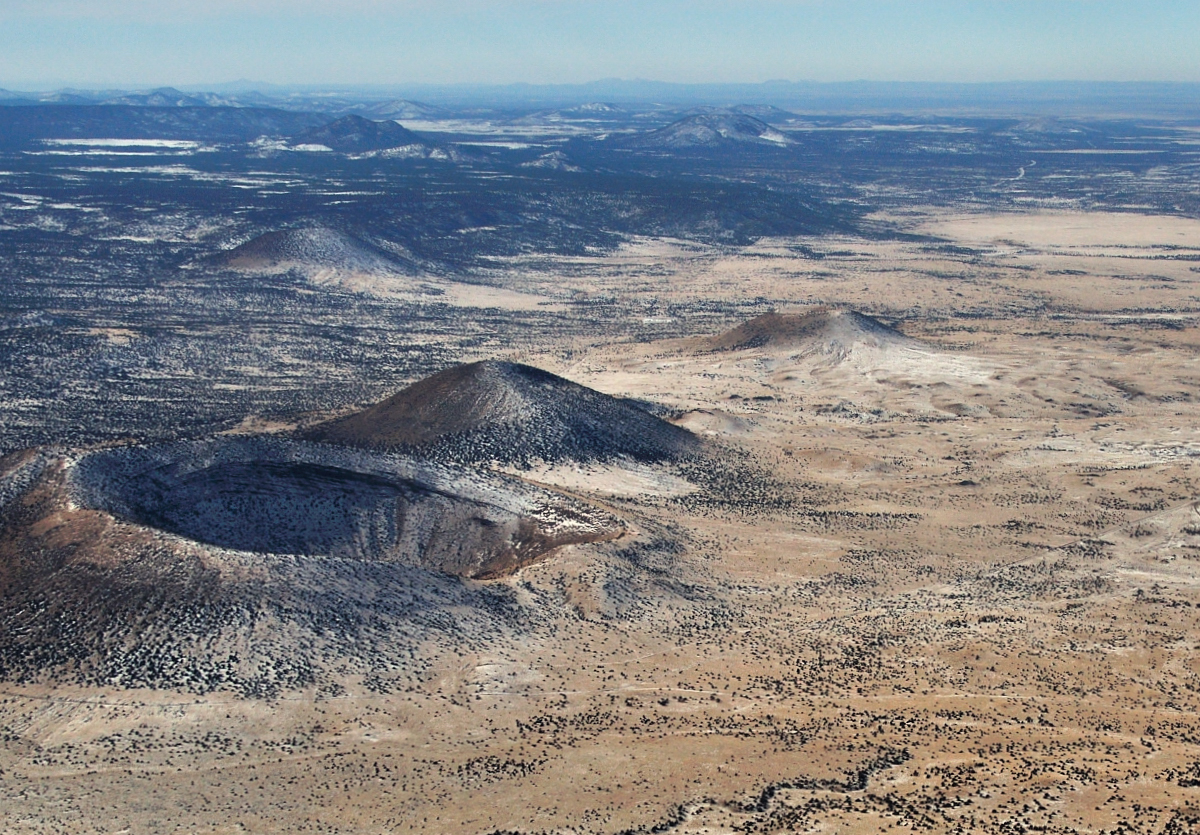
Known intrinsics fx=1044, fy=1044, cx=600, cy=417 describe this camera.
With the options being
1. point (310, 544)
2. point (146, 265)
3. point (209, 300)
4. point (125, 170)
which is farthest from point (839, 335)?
point (125, 170)

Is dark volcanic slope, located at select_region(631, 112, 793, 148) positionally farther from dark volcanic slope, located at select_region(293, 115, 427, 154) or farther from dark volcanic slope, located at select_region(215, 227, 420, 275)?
dark volcanic slope, located at select_region(215, 227, 420, 275)

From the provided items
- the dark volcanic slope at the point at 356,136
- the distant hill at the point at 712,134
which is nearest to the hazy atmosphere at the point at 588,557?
the dark volcanic slope at the point at 356,136

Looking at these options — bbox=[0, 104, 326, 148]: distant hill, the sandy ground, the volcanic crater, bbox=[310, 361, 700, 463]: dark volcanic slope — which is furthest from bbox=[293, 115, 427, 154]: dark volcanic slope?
the volcanic crater

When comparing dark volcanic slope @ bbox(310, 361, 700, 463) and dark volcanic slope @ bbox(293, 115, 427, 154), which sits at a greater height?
dark volcanic slope @ bbox(293, 115, 427, 154)

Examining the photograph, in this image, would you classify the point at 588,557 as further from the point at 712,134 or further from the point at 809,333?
the point at 712,134

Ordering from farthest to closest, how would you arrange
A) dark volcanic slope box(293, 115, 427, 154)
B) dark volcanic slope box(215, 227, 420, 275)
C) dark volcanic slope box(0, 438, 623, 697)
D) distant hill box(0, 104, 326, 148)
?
distant hill box(0, 104, 326, 148), dark volcanic slope box(293, 115, 427, 154), dark volcanic slope box(215, 227, 420, 275), dark volcanic slope box(0, 438, 623, 697)

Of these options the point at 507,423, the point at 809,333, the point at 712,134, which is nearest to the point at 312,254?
the point at 809,333

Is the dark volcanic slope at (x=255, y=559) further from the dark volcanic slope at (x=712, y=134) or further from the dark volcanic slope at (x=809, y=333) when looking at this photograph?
the dark volcanic slope at (x=712, y=134)
